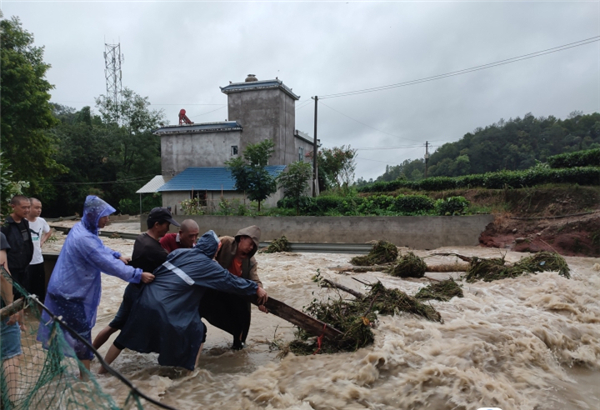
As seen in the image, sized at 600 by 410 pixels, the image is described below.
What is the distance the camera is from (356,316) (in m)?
5.09

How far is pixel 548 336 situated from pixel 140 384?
5.35 meters

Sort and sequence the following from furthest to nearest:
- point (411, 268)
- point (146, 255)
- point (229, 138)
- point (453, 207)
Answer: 1. point (229, 138)
2. point (453, 207)
3. point (411, 268)
4. point (146, 255)

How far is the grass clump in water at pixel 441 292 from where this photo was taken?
6824mm

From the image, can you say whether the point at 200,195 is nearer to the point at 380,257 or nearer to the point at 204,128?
the point at 204,128

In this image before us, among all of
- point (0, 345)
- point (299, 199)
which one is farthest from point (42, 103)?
point (0, 345)

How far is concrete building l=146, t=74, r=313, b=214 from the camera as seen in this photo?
26266 mm

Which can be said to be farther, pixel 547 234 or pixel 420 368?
pixel 547 234

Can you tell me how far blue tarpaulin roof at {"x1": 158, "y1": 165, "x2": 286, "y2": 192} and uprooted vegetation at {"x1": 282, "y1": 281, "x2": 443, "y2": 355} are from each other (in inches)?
758

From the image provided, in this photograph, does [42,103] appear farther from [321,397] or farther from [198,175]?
[321,397]

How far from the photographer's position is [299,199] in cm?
2025

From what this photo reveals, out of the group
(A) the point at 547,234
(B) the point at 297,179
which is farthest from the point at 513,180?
(B) the point at 297,179

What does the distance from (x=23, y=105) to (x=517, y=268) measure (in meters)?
21.2

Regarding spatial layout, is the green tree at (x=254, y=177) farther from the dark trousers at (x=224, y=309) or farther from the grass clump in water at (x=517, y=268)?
the dark trousers at (x=224, y=309)

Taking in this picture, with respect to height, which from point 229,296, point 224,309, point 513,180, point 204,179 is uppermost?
point 204,179
